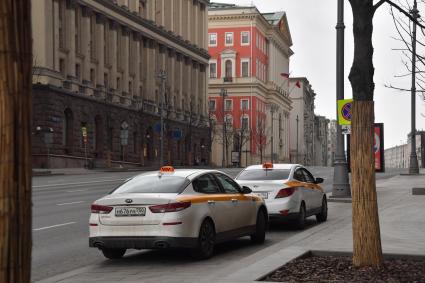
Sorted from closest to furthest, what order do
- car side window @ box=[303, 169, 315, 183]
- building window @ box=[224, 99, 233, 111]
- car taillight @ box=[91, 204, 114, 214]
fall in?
car taillight @ box=[91, 204, 114, 214] < car side window @ box=[303, 169, 315, 183] < building window @ box=[224, 99, 233, 111]

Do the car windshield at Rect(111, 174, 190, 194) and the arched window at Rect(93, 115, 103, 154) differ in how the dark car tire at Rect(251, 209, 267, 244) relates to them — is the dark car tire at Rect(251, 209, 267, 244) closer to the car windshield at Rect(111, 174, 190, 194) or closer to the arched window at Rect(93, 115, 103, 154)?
the car windshield at Rect(111, 174, 190, 194)

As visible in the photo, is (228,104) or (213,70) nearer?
(228,104)

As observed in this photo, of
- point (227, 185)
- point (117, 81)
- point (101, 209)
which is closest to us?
point (101, 209)

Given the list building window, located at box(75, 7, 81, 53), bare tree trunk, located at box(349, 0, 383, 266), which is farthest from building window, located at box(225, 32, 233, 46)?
bare tree trunk, located at box(349, 0, 383, 266)

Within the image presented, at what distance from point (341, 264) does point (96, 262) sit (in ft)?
14.9

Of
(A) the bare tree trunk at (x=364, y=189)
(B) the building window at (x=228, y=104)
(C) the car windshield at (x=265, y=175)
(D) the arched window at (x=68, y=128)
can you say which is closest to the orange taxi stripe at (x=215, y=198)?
(C) the car windshield at (x=265, y=175)

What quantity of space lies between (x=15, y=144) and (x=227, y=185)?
10.2 metres

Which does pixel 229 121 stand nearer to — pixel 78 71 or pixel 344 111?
pixel 78 71

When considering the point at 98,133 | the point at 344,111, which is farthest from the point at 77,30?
the point at 344,111

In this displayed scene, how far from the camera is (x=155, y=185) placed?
11.7 meters

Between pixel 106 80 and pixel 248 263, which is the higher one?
pixel 106 80

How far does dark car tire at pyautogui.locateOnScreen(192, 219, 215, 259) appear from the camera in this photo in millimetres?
11167

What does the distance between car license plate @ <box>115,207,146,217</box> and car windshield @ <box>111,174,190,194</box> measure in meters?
0.58

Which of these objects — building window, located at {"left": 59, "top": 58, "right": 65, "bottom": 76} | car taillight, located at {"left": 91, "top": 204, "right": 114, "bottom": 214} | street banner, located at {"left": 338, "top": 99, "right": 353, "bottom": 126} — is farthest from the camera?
building window, located at {"left": 59, "top": 58, "right": 65, "bottom": 76}
